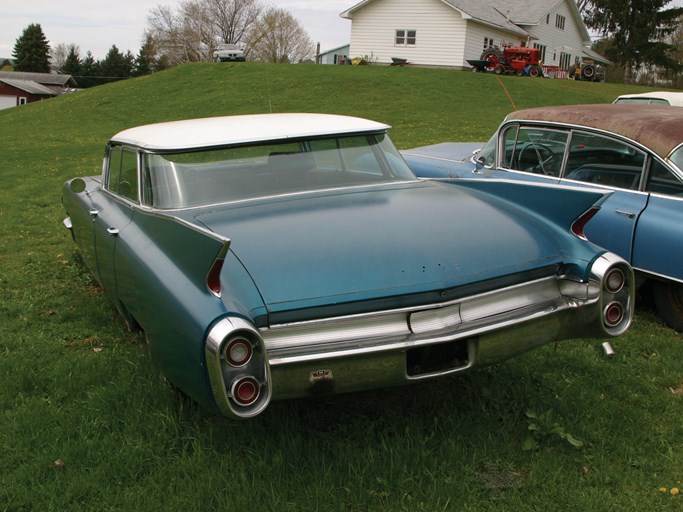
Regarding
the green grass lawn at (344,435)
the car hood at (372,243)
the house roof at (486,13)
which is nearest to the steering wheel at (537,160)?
the green grass lawn at (344,435)

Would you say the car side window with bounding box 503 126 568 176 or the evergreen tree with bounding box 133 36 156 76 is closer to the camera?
the car side window with bounding box 503 126 568 176

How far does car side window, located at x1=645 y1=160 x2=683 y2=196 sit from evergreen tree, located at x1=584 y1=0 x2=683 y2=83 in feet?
148

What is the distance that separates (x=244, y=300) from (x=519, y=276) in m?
1.18

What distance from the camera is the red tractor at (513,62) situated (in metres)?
32.1

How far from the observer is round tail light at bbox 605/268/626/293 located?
315cm

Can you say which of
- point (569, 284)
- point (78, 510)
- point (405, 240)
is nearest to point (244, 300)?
point (405, 240)

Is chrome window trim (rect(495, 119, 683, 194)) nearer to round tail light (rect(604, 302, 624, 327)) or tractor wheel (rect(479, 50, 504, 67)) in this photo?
round tail light (rect(604, 302, 624, 327))

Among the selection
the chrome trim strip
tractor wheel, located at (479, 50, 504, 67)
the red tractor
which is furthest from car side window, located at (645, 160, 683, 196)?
tractor wheel, located at (479, 50, 504, 67)

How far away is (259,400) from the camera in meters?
2.55

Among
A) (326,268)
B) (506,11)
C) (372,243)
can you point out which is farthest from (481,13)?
(326,268)

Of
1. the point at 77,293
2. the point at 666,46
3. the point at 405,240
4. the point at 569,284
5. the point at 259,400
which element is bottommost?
the point at 77,293

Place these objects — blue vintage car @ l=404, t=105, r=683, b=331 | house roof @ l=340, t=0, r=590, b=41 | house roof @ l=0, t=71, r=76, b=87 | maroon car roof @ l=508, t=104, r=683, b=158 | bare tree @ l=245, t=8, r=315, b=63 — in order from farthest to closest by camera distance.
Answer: house roof @ l=0, t=71, r=76, b=87, bare tree @ l=245, t=8, r=315, b=63, house roof @ l=340, t=0, r=590, b=41, maroon car roof @ l=508, t=104, r=683, b=158, blue vintage car @ l=404, t=105, r=683, b=331

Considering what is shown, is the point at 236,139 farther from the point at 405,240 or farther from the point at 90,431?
the point at 90,431

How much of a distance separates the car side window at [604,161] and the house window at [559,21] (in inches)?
1564
